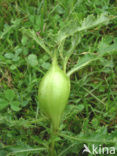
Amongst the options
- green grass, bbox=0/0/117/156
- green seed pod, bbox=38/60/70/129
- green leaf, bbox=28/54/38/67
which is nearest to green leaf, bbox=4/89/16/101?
green grass, bbox=0/0/117/156

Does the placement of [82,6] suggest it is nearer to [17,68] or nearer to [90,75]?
[90,75]

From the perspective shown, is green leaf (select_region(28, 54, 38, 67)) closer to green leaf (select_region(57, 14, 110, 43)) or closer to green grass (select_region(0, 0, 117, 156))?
green grass (select_region(0, 0, 117, 156))

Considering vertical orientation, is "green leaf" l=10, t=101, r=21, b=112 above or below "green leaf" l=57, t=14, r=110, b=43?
below

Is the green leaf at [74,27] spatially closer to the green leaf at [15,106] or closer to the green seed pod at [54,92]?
the green seed pod at [54,92]

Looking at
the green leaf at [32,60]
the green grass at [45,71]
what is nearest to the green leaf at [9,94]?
the green grass at [45,71]

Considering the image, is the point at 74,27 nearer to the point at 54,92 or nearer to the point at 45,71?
the point at 54,92

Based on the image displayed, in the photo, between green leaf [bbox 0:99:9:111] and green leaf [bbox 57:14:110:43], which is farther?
green leaf [bbox 0:99:9:111]

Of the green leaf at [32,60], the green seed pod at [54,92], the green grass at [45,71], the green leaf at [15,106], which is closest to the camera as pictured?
the green seed pod at [54,92]
